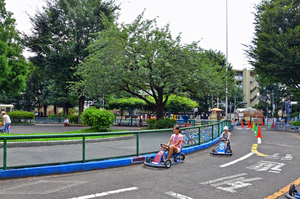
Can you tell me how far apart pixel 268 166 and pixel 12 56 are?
34.5 meters

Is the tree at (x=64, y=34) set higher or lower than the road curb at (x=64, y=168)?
higher

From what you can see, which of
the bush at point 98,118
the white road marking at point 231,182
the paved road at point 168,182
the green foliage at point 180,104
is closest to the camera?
the paved road at point 168,182

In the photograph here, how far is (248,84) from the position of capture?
79.9 metres

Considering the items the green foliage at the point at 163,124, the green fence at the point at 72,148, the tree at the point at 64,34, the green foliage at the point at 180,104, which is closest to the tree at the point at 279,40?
the green foliage at the point at 180,104

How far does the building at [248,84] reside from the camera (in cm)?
7956

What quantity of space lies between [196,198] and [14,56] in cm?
3553

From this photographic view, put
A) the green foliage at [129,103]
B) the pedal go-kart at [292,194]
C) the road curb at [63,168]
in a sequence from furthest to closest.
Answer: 1. the green foliage at [129,103]
2. the road curb at [63,168]
3. the pedal go-kart at [292,194]

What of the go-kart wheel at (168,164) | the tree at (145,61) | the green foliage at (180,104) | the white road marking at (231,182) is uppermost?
the tree at (145,61)

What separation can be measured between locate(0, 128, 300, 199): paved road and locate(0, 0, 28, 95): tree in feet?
93.5

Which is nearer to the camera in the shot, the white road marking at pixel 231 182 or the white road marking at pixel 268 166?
the white road marking at pixel 231 182

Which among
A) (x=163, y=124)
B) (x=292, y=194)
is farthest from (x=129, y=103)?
(x=292, y=194)

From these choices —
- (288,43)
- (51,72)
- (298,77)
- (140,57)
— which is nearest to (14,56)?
(51,72)

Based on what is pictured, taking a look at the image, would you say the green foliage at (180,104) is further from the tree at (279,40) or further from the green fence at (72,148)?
the green fence at (72,148)

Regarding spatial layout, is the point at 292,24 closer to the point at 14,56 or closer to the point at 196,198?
the point at 196,198
